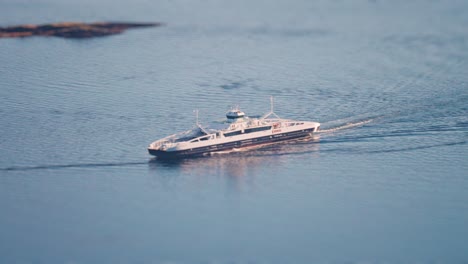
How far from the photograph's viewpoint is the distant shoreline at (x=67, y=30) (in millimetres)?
42281

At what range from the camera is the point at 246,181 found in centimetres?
2167

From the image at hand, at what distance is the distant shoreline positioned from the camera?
42281 millimetres

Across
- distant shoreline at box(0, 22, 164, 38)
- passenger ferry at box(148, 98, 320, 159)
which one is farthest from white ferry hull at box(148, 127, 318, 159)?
distant shoreline at box(0, 22, 164, 38)

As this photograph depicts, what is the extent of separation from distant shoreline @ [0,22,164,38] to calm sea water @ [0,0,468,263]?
1.22 m

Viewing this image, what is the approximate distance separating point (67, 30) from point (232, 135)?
847 inches

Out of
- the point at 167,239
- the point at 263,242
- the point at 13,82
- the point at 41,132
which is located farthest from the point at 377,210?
the point at 13,82

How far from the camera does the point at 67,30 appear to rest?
43375mm

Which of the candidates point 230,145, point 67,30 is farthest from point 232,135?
point 67,30

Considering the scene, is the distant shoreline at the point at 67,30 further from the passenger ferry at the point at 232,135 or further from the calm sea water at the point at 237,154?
the passenger ferry at the point at 232,135

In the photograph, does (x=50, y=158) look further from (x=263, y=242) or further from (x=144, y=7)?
(x=144, y=7)

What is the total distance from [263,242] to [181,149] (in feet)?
21.5

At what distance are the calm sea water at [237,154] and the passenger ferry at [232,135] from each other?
0.38m

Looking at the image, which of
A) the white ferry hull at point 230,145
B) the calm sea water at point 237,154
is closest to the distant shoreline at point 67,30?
the calm sea water at point 237,154

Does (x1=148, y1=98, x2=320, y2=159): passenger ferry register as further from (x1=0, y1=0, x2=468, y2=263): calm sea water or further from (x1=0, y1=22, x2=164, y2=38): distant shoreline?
(x1=0, y1=22, x2=164, y2=38): distant shoreline
